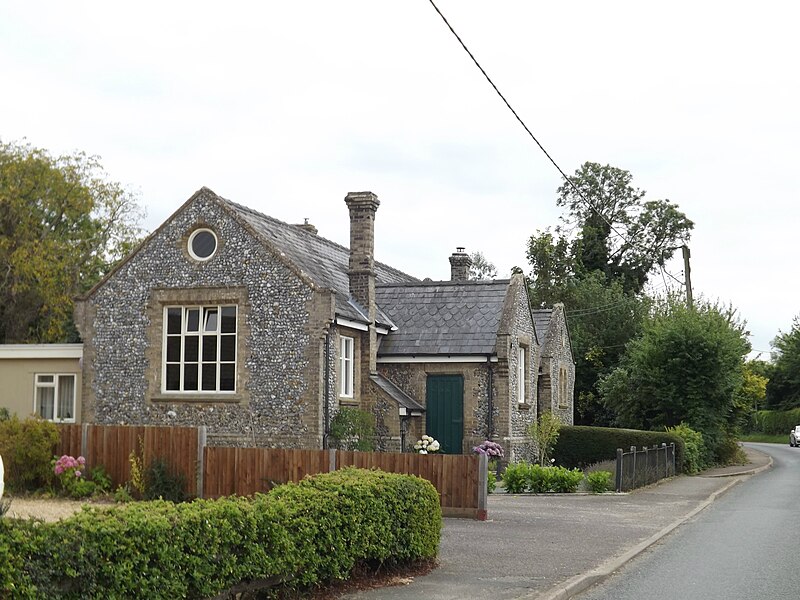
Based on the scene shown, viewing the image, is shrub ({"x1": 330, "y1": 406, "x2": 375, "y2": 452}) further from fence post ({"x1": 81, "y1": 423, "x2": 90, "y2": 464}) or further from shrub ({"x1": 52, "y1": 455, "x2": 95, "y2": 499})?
shrub ({"x1": 52, "y1": 455, "x2": 95, "y2": 499})

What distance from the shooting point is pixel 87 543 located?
Answer: 24.1 ft

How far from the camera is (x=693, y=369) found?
120 ft

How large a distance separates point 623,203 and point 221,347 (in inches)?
2156

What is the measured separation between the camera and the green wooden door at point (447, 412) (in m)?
29.4

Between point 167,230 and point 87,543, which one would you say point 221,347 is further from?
point 87,543

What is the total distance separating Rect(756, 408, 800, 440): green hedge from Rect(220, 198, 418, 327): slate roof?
51.1 metres

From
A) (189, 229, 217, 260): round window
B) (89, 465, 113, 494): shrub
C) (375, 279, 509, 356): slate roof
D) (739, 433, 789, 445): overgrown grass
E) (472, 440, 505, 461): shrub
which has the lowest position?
(739, 433, 789, 445): overgrown grass

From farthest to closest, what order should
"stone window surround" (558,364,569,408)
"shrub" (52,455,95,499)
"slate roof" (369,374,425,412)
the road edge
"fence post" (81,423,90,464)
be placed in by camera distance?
"stone window surround" (558,364,569,408), "slate roof" (369,374,425,412), "fence post" (81,423,90,464), "shrub" (52,455,95,499), the road edge

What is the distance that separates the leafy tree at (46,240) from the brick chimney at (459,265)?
1936cm

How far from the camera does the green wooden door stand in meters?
29.4

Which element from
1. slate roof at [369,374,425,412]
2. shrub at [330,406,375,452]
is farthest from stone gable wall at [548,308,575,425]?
shrub at [330,406,375,452]

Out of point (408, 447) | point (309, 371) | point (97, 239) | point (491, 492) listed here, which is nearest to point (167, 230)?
point (309, 371)

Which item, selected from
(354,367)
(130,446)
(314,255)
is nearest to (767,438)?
(314,255)

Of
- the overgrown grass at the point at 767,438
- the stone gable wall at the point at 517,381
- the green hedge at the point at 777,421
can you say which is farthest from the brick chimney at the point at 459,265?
the green hedge at the point at 777,421
